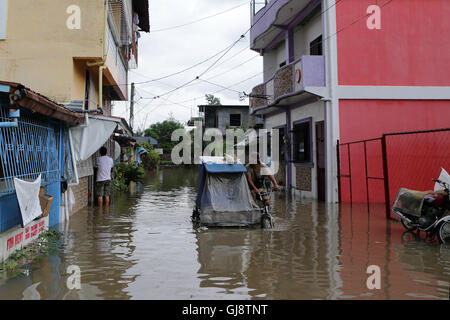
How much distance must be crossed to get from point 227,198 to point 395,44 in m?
9.12

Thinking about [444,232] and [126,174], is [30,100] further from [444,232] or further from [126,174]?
[126,174]

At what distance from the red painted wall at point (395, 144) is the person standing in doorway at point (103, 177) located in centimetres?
772

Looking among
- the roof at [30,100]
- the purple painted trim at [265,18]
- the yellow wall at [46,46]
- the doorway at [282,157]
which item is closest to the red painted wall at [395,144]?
the doorway at [282,157]

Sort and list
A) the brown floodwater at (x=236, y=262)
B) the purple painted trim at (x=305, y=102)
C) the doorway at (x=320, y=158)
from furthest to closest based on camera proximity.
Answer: the purple painted trim at (x=305, y=102) < the doorway at (x=320, y=158) < the brown floodwater at (x=236, y=262)

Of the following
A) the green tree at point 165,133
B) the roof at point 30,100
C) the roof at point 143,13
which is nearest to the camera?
the roof at point 30,100

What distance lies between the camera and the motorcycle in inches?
282

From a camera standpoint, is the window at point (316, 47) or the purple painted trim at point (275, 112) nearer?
the window at point (316, 47)

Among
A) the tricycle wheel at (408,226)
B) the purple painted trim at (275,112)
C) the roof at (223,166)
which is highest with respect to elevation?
the purple painted trim at (275,112)

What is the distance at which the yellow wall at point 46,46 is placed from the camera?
11.3 meters

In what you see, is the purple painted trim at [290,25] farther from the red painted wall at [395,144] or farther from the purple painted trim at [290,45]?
the red painted wall at [395,144]

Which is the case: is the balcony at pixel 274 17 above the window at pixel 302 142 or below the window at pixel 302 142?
above

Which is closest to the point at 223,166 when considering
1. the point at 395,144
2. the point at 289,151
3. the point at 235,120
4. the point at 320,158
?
the point at 320,158

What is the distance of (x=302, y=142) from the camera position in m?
16.6
